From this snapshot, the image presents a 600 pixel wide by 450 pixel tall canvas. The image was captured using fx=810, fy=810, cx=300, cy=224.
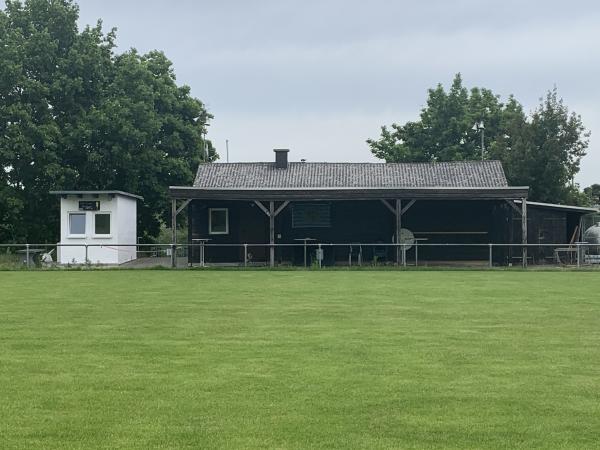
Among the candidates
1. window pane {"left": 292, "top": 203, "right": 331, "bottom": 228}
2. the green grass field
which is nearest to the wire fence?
window pane {"left": 292, "top": 203, "right": 331, "bottom": 228}

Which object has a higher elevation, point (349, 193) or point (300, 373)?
point (349, 193)

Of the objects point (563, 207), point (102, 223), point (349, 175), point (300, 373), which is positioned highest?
point (349, 175)

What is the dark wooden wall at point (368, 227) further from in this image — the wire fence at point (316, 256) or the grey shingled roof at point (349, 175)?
the grey shingled roof at point (349, 175)

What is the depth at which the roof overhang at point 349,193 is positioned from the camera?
27344 millimetres

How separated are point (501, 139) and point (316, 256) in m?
20.6

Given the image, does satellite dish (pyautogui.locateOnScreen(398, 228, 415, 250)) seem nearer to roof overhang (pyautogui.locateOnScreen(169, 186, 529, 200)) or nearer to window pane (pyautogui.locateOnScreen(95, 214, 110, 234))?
roof overhang (pyautogui.locateOnScreen(169, 186, 529, 200))

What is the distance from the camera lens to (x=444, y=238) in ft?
98.8

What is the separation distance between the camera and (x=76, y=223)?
30.7 meters

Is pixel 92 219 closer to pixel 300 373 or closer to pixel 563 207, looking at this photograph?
pixel 563 207

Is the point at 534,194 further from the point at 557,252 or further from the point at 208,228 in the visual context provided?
the point at 208,228

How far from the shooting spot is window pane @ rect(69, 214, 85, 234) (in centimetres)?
3062

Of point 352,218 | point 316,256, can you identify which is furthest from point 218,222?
point 352,218

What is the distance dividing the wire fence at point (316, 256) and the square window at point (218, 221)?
82 cm

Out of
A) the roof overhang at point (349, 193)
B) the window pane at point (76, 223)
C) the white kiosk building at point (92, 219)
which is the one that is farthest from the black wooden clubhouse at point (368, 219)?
the window pane at point (76, 223)
